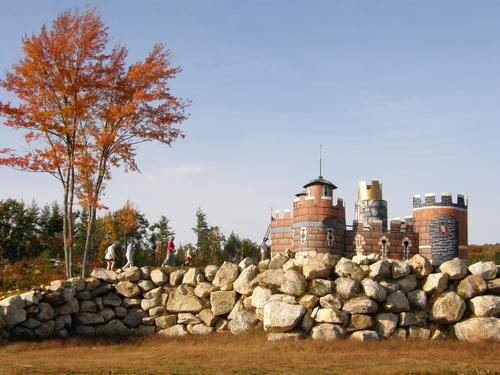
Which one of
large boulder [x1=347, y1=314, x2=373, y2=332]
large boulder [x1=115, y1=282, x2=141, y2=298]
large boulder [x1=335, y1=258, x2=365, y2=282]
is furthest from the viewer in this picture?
large boulder [x1=115, y1=282, x2=141, y2=298]

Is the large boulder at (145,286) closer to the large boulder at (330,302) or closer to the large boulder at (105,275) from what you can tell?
the large boulder at (105,275)

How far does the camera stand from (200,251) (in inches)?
1382

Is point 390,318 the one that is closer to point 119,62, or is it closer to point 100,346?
point 100,346

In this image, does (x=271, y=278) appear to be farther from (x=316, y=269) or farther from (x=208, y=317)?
(x=208, y=317)

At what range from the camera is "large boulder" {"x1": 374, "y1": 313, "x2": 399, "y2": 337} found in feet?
52.6

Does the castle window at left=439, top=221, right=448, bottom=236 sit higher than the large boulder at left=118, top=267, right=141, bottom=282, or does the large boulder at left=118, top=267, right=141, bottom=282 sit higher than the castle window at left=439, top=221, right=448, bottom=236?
the castle window at left=439, top=221, right=448, bottom=236

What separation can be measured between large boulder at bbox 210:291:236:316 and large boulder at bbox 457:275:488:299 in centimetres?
654

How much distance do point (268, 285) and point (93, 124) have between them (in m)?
8.35

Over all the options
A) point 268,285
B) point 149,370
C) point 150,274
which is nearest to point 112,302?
point 150,274

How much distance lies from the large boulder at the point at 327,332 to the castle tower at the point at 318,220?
40.7ft

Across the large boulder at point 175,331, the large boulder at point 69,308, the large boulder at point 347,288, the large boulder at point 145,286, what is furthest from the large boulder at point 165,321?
the large boulder at point 347,288

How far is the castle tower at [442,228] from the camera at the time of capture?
29969 millimetres

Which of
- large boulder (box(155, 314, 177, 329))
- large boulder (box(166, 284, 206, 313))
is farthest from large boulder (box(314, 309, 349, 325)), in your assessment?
large boulder (box(155, 314, 177, 329))

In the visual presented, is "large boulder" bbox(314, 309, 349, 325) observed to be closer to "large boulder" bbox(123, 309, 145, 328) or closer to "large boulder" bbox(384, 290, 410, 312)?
"large boulder" bbox(384, 290, 410, 312)
